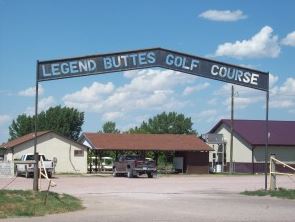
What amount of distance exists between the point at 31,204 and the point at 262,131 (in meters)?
52.8

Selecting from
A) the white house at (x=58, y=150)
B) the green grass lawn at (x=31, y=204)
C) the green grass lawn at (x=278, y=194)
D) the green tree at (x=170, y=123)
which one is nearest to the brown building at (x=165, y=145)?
the white house at (x=58, y=150)

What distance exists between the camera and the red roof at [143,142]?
58125 millimetres

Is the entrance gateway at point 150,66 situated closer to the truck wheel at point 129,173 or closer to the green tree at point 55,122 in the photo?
the truck wheel at point 129,173

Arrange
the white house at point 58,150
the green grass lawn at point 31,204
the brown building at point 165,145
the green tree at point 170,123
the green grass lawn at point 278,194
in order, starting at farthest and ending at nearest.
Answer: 1. the green tree at point 170,123
2. the brown building at point 165,145
3. the white house at point 58,150
4. the green grass lawn at point 278,194
5. the green grass lawn at point 31,204

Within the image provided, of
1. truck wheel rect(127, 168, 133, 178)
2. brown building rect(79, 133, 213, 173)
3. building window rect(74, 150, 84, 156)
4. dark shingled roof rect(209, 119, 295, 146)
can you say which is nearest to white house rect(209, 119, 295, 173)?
dark shingled roof rect(209, 119, 295, 146)

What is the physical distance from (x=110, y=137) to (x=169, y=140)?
6.13m

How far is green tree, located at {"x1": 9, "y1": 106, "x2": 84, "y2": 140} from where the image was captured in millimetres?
101562

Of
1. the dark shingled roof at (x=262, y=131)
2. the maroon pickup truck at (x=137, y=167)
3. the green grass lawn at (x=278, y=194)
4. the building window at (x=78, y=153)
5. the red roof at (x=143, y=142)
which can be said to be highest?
the dark shingled roof at (x=262, y=131)

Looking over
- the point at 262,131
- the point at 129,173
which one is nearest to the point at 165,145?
the point at 129,173

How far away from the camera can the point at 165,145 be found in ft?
Answer: 199

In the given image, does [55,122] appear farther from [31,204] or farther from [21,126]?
[31,204]

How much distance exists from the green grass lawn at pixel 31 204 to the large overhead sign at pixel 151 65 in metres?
5.16

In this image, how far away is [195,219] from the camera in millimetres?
15602

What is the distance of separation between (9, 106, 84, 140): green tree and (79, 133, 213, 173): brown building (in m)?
39.6
